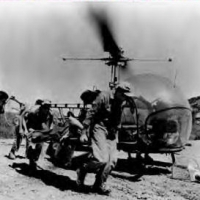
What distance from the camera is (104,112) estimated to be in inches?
223

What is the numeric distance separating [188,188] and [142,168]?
1791 millimetres

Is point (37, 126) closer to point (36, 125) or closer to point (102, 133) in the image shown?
point (36, 125)

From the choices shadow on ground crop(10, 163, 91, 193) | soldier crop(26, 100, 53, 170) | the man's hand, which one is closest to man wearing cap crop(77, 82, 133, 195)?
the man's hand

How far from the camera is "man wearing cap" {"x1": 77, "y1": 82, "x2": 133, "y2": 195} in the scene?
18.2ft

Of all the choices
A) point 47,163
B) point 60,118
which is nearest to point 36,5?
point 47,163

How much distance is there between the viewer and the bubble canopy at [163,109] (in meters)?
7.67

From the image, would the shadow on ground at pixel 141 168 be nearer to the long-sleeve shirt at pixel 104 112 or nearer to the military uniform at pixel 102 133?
the military uniform at pixel 102 133

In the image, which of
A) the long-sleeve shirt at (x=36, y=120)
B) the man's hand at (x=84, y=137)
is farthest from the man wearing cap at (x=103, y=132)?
the long-sleeve shirt at (x=36, y=120)

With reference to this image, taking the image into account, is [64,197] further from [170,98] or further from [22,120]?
[170,98]

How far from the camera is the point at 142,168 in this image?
8.32 m

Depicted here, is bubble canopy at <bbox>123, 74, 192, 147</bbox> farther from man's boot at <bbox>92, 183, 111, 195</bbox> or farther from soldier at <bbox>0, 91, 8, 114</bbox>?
soldier at <bbox>0, 91, 8, 114</bbox>

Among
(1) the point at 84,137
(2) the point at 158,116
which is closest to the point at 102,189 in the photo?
(1) the point at 84,137

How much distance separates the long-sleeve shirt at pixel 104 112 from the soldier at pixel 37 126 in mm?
1875

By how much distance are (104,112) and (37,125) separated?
2.46m
